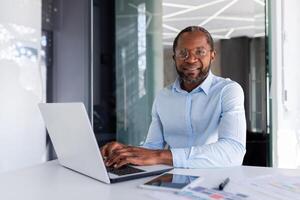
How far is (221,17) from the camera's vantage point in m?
2.65

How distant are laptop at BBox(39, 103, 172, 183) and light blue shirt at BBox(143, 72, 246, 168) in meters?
0.30

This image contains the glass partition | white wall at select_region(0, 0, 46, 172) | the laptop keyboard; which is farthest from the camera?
the glass partition

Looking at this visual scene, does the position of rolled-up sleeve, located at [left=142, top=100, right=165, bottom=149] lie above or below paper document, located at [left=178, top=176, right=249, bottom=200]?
above

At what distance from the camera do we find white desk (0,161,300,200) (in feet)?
2.73

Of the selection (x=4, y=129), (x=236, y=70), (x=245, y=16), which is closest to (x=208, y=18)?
(x=245, y=16)

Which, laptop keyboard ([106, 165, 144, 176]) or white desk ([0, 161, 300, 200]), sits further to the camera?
laptop keyboard ([106, 165, 144, 176])

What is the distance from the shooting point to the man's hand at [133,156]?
109cm

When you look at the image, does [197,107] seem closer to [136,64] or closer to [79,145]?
[79,145]

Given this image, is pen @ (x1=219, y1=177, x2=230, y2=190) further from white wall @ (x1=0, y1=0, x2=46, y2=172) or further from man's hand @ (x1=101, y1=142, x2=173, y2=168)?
white wall @ (x1=0, y1=0, x2=46, y2=172)

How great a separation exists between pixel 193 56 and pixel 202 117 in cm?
27

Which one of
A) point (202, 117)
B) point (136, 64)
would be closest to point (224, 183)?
point (202, 117)

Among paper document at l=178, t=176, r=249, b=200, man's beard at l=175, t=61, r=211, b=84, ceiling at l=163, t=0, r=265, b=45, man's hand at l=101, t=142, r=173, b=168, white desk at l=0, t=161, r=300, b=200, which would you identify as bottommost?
white desk at l=0, t=161, r=300, b=200

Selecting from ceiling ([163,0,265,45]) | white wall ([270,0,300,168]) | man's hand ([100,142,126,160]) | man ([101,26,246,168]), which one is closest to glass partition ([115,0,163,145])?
ceiling ([163,0,265,45])

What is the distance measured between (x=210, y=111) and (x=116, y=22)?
183 centimetres
